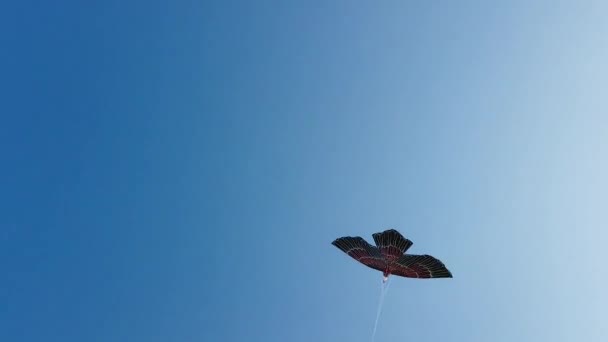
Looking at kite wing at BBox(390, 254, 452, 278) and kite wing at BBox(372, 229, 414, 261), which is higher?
kite wing at BBox(372, 229, 414, 261)

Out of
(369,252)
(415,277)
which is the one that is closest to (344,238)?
(369,252)

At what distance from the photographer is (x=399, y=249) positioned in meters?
29.8

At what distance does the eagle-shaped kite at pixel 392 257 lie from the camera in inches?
1160

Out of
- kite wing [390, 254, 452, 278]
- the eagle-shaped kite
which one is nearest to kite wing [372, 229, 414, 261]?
the eagle-shaped kite

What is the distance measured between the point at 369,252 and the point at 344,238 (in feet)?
5.21

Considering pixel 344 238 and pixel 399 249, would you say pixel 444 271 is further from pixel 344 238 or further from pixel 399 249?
pixel 344 238

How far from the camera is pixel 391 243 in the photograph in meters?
29.8

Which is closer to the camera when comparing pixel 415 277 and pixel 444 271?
pixel 444 271

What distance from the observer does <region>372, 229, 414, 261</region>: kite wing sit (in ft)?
96.7

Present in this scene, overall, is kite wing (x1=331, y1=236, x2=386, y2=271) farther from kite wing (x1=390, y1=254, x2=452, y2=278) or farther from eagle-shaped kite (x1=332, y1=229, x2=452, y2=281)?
kite wing (x1=390, y1=254, x2=452, y2=278)

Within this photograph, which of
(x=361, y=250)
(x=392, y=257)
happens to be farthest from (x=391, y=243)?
(x=361, y=250)

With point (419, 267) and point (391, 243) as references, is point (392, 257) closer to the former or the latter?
point (391, 243)

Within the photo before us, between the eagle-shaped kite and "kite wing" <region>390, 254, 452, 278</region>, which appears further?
the eagle-shaped kite

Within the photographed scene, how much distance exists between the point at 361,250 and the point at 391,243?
199 centimetres
